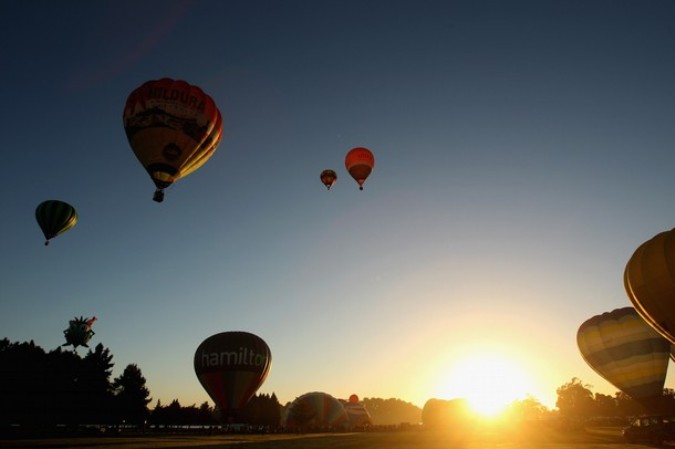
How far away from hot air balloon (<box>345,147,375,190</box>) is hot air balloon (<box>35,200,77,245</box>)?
26.4m

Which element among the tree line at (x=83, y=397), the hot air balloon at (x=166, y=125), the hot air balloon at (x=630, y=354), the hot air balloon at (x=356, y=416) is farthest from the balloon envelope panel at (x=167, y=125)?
the hot air balloon at (x=356, y=416)

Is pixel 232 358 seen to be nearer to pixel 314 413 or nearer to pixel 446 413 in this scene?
pixel 314 413

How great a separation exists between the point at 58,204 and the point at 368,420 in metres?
59.9

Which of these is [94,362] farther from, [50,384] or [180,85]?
[180,85]

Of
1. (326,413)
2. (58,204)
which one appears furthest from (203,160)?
(326,413)

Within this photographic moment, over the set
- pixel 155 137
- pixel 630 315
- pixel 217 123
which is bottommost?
pixel 630 315

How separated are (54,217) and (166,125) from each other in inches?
793

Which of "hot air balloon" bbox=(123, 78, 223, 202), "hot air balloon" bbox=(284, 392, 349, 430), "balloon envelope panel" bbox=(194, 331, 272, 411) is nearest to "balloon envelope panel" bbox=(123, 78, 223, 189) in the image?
"hot air balloon" bbox=(123, 78, 223, 202)

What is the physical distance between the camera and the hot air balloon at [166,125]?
27188 mm

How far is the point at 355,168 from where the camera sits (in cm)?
4291

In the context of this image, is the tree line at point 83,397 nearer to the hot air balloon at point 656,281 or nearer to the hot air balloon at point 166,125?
the hot air balloon at point 656,281

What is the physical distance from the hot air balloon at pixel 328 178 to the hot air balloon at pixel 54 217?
79.4 ft

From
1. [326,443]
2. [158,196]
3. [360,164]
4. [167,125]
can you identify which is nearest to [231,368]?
[326,443]

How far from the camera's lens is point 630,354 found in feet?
122
